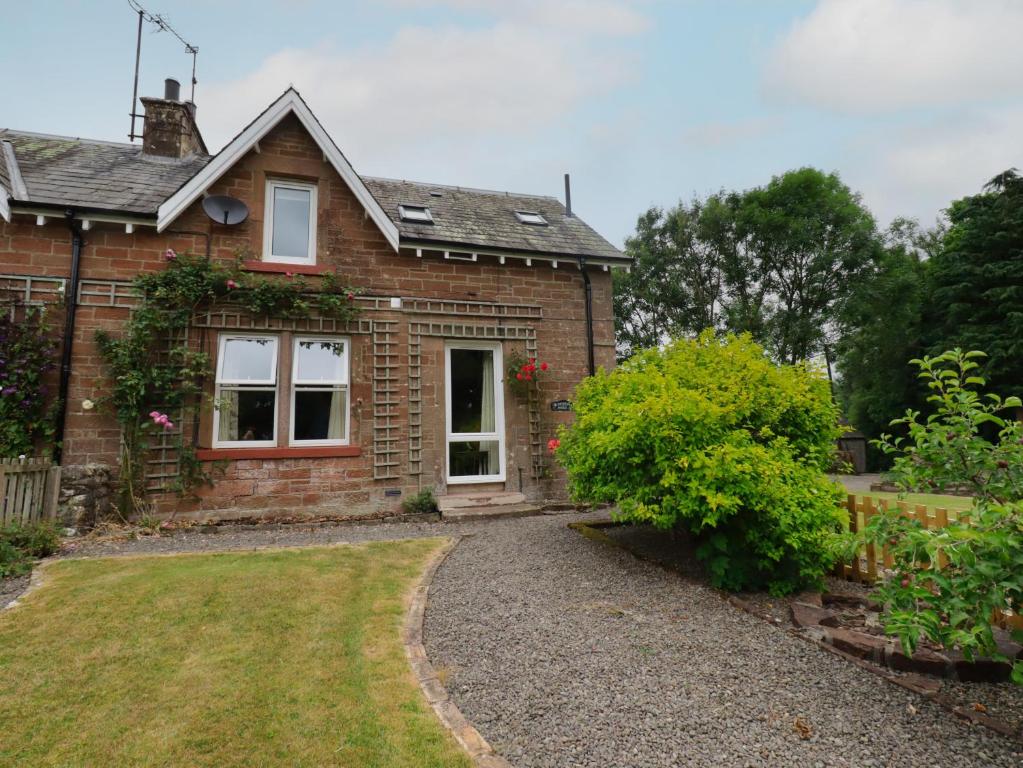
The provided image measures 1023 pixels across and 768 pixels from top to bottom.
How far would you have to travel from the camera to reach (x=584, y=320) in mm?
10734

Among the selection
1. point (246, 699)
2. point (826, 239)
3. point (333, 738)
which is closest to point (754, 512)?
point (333, 738)

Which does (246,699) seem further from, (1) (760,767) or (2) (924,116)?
(2) (924,116)

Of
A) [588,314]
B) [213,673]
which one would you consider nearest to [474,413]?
[588,314]

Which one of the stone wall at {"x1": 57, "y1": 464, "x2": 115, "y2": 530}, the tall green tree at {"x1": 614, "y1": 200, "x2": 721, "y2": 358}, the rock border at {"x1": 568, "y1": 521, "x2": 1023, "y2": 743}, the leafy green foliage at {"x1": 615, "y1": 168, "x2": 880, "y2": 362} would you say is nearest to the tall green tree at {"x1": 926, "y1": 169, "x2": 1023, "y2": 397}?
the leafy green foliage at {"x1": 615, "y1": 168, "x2": 880, "y2": 362}

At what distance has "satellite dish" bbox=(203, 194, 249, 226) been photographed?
8.68 m

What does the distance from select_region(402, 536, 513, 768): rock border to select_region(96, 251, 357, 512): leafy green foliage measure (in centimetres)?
559

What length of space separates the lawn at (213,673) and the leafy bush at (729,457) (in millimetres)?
2696

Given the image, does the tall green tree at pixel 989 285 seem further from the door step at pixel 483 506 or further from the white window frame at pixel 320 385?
the white window frame at pixel 320 385

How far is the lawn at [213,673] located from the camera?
2.54 meters

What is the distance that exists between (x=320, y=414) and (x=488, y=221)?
5.83 metres

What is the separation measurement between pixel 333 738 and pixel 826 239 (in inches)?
1079

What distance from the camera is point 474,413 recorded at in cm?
1010

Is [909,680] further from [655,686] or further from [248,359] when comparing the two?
[248,359]

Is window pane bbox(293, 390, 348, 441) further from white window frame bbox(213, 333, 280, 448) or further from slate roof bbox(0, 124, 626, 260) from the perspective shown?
slate roof bbox(0, 124, 626, 260)
